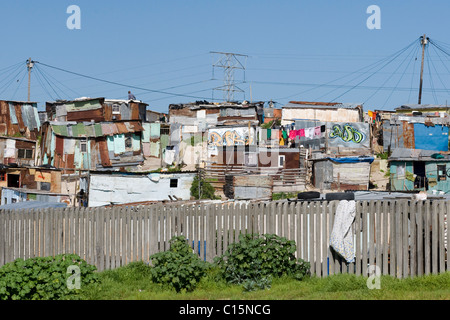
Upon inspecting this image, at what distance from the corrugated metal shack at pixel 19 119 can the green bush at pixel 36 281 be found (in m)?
47.1

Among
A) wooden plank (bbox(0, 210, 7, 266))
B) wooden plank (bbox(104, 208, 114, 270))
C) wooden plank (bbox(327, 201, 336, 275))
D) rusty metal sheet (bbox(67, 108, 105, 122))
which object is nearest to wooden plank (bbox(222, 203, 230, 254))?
wooden plank (bbox(327, 201, 336, 275))

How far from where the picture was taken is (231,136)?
51.8 m

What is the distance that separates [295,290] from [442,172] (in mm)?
33573

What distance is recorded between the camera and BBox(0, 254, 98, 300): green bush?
415 inches

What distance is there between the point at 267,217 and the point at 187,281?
2.45m

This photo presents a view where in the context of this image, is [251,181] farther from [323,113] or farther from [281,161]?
[323,113]

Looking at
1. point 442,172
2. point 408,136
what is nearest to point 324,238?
point 442,172

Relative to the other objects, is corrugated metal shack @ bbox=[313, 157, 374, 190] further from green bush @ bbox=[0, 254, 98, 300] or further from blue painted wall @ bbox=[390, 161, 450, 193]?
green bush @ bbox=[0, 254, 98, 300]

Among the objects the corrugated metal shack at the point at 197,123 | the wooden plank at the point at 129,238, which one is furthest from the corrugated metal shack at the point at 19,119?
the wooden plank at the point at 129,238

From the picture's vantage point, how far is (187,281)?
11578 millimetres

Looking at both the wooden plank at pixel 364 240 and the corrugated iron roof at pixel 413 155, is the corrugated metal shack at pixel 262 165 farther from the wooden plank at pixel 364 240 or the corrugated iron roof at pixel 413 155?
the wooden plank at pixel 364 240

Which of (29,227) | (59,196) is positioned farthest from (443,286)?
(59,196)

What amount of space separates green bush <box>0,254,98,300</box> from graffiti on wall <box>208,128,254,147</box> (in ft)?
132
